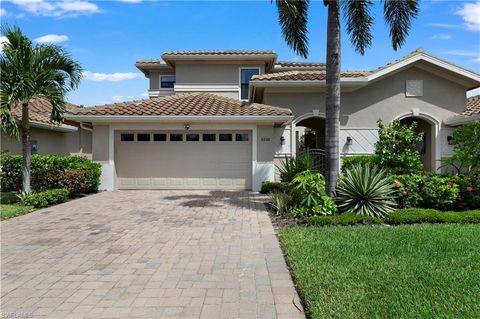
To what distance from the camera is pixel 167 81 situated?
24.0m

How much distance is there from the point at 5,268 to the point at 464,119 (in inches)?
667

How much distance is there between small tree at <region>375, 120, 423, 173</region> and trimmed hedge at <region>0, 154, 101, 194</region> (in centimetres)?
1059

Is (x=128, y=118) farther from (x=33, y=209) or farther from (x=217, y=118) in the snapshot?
(x=33, y=209)

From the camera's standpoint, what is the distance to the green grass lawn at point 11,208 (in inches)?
394

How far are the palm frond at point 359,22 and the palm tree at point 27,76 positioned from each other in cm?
934

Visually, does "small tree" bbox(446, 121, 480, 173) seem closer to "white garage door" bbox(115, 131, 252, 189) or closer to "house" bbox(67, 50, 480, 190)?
"house" bbox(67, 50, 480, 190)

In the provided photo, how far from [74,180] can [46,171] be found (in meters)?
1.03

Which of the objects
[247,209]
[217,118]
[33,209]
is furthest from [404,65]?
[33,209]

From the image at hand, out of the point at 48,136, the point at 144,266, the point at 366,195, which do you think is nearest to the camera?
the point at 144,266

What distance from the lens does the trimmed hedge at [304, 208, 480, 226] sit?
8.67 meters

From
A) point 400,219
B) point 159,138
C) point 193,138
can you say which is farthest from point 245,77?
point 400,219

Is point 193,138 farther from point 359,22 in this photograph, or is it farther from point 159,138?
point 359,22

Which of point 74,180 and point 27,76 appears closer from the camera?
point 27,76

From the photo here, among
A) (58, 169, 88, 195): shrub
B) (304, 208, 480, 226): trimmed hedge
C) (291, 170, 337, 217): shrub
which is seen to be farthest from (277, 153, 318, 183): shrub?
(58, 169, 88, 195): shrub
